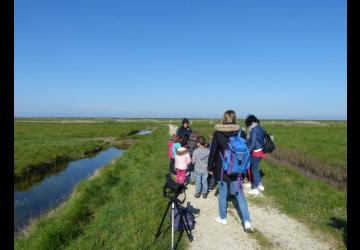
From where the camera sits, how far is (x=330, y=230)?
19.3ft

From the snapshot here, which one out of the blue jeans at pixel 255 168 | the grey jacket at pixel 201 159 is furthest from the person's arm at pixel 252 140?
the grey jacket at pixel 201 159

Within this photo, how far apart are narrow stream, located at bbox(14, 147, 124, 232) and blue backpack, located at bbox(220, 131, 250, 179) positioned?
6.65m

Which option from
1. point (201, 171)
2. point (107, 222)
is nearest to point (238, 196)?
point (201, 171)

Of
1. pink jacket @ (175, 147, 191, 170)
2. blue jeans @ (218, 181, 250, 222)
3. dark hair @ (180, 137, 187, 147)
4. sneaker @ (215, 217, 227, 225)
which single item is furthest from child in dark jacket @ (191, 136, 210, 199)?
blue jeans @ (218, 181, 250, 222)

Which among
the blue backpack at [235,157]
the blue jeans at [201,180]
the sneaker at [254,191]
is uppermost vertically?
the blue backpack at [235,157]

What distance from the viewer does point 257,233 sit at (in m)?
5.75

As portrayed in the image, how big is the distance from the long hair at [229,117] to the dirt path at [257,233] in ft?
7.49

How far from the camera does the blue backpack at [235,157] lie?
544 cm

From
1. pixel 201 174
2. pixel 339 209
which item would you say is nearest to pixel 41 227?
pixel 201 174

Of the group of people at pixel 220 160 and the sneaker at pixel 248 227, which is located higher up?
the group of people at pixel 220 160

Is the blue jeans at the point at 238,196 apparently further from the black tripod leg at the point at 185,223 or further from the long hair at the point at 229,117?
the long hair at the point at 229,117

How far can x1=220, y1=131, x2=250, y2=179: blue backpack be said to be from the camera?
5436 millimetres

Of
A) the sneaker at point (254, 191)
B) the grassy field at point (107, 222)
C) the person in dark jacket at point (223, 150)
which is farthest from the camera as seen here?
the sneaker at point (254, 191)
